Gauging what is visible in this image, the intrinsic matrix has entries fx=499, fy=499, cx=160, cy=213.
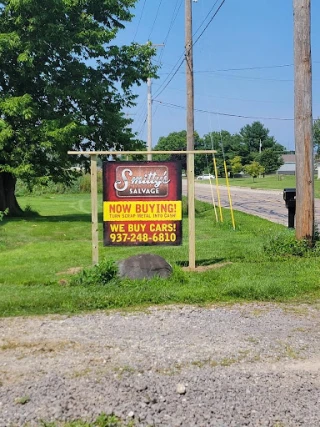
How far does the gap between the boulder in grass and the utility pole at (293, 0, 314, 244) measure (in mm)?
3122

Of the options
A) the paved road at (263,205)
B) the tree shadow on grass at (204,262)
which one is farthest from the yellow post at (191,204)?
the paved road at (263,205)

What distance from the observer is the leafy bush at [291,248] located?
29.5 feet

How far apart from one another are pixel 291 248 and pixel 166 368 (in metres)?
5.65

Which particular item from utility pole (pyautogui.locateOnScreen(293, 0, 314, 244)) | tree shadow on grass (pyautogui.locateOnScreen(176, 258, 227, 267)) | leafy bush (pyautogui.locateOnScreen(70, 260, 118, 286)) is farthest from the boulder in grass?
utility pole (pyautogui.locateOnScreen(293, 0, 314, 244))

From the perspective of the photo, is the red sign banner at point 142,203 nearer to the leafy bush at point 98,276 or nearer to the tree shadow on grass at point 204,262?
the tree shadow on grass at point 204,262

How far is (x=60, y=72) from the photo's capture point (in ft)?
61.3

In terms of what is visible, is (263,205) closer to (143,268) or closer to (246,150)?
(143,268)

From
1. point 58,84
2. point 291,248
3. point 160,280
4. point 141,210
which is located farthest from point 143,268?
point 58,84

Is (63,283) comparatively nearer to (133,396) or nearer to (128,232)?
(128,232)

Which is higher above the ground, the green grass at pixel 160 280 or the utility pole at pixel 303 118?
the utility pole at pixel 303 118

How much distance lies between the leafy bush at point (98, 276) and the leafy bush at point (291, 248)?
3355 mm

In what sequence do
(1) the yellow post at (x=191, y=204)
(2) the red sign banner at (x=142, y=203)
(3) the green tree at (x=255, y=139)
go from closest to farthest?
(2) the red sign banner at (x=142, y=203)
(1) the yellow post at (x=191, y=204)
(3) the green tree at (x=255, y=139)

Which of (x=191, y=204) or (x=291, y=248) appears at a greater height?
(x=191, y=204)

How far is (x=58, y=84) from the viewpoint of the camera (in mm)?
18375
